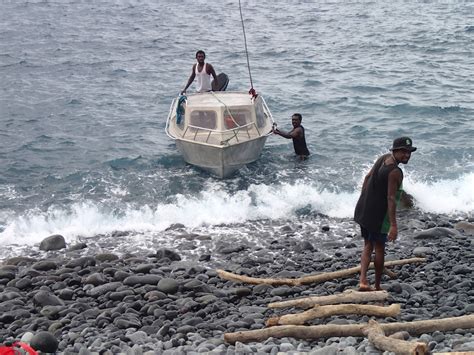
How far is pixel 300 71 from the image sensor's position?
1137 inches

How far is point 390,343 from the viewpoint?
22.3 feet

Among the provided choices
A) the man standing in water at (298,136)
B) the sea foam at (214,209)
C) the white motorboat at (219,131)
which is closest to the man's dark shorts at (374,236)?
the sea foam at (214,209)

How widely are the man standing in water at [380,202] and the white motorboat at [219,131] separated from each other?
7886 mm

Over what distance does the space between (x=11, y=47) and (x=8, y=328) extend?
25.6m

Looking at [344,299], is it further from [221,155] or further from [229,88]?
[229,88]

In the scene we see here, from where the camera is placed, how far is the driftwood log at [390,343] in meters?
6.48

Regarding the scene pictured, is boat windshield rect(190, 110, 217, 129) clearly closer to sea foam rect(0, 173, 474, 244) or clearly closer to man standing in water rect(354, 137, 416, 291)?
sea foam rect(0, 173, 474, 244)

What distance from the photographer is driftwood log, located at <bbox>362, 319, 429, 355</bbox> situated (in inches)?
255

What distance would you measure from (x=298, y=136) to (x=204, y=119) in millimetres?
2454

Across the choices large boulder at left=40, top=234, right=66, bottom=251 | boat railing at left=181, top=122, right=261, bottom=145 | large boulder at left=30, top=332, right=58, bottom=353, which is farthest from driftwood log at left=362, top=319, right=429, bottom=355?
boat railing at left=181, top=122, right=261, bottom=145

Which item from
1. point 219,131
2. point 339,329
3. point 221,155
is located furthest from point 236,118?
point 339,329

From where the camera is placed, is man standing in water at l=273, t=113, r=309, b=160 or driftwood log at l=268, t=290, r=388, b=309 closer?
driftwood log at l=268, t=290, r=388, b=309

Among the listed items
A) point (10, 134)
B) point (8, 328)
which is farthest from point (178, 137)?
point (8, 328)

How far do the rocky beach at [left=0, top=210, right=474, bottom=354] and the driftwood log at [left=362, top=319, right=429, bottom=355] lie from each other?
11 centimetres
